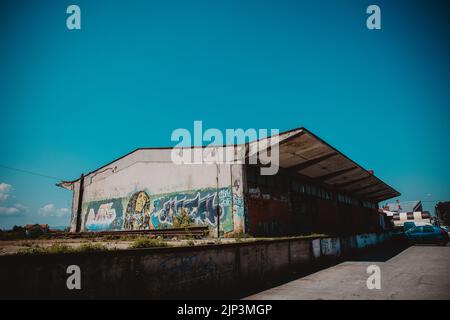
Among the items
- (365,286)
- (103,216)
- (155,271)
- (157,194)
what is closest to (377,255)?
(365,286)

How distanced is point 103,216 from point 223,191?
38.1ft

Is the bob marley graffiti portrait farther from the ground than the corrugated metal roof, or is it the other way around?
the corrugated metal roof

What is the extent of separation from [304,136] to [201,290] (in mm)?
9385

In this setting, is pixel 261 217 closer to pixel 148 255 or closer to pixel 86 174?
pixel 148 255

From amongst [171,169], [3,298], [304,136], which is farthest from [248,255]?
[171,169]

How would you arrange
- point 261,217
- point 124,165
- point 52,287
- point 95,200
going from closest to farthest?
point 52,287
point 261,217
point 124,165
point 95,200

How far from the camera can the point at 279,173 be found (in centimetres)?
1770

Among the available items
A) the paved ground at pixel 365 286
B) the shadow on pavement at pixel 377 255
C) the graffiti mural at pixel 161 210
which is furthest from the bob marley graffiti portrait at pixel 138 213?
the shadow on pavement at pixel 377 255

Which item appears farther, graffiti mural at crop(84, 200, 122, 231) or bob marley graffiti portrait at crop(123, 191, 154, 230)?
graffiti mural at crop(84, 200, 122, 231)

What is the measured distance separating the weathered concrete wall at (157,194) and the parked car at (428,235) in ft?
51.3

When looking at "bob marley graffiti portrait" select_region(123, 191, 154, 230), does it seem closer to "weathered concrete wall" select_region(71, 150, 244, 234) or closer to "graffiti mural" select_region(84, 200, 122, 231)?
"weathered concrete wall" select_region(71, 150, 244, 234)

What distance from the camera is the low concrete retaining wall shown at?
3.78 meters

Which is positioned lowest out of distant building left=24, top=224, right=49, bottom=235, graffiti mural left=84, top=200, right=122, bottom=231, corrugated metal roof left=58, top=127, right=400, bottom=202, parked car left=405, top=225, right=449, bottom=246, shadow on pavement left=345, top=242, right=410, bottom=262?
shadow on pavement left=345, top=242, right=410, bottom=262

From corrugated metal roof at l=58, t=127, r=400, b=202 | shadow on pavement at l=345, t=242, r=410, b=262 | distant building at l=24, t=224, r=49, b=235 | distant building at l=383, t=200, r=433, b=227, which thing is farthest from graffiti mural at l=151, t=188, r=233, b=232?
distant building at l=383, t=200, r=433, b=227
